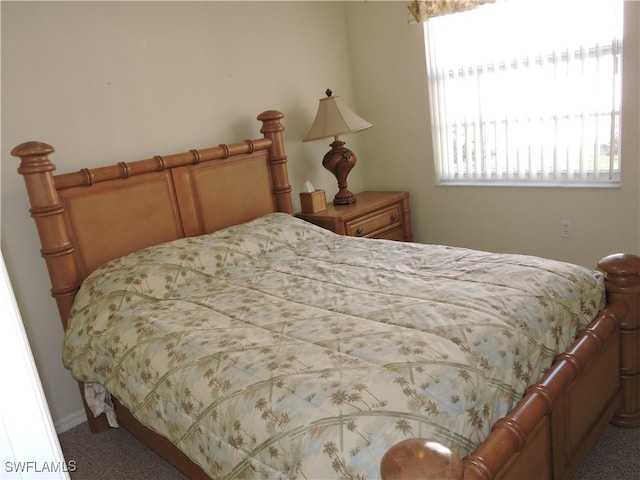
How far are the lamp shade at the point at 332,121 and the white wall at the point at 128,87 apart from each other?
0.24 meters

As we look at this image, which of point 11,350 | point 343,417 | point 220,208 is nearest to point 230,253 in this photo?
point 220,208

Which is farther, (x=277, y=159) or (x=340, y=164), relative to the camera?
(x=340, y=164)

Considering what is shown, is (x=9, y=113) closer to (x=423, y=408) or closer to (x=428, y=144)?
(x=423, y=408)

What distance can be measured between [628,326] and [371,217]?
1757 millimetres

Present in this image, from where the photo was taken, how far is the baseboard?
2.56m

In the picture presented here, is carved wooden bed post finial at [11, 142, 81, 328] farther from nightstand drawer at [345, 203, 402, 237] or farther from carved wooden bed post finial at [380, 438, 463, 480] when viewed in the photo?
carved wooden bed post finial at [380, 438, 463, 480]

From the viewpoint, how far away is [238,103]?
3.20 meters

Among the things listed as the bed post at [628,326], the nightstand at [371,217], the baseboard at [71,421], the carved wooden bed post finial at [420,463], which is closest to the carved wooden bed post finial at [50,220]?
the baseboard at [71,421]

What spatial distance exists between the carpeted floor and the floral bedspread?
408mm

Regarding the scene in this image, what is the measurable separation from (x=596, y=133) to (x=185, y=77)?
2.27m

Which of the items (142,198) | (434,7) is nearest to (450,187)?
(434,7)

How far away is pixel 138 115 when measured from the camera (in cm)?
276

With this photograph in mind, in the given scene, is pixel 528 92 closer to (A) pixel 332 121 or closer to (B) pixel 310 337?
(A) pixel 332 121

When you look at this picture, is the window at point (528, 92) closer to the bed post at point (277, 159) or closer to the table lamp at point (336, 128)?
the table lamp at point (336, 128)
